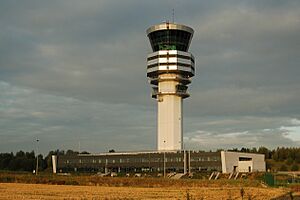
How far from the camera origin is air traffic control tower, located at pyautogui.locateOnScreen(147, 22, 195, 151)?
421ft

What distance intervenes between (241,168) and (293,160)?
138 ft

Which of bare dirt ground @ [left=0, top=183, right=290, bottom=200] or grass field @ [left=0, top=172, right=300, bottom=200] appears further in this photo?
grass field @ [left=0, top=172, right=300, bottom=200]

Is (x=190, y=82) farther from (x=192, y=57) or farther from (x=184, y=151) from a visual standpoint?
(x=184, y=151)

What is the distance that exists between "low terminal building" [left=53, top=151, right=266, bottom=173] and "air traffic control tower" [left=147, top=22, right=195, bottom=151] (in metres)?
5.53

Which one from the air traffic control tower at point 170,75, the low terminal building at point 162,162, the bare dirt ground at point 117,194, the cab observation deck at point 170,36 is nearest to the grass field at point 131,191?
the bare dirt ground at point 117,194

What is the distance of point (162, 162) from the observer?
12388 cm

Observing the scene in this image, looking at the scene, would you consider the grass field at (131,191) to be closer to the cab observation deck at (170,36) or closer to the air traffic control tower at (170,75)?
the air traffic control tower at (170,75)

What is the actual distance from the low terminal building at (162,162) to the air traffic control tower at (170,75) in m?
5.53

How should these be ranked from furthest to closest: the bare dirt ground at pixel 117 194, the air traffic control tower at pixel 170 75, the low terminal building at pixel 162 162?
the air traffic control tower at pixel 170 75 < the low terminal building at pixel 162 162 < the bare dirt ground at pixel 117 194

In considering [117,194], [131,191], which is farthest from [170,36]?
[117,194]

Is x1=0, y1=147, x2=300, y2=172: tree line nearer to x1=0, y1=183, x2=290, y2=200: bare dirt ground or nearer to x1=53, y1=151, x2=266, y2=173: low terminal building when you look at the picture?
x1=53, y1=151, x2=266, y2=173: low terminal building

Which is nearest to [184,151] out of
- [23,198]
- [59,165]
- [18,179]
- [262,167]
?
[262,167]

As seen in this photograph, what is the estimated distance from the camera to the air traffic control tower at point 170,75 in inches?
5049

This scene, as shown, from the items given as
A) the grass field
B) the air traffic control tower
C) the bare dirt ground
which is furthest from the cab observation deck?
the bare dirt ground
